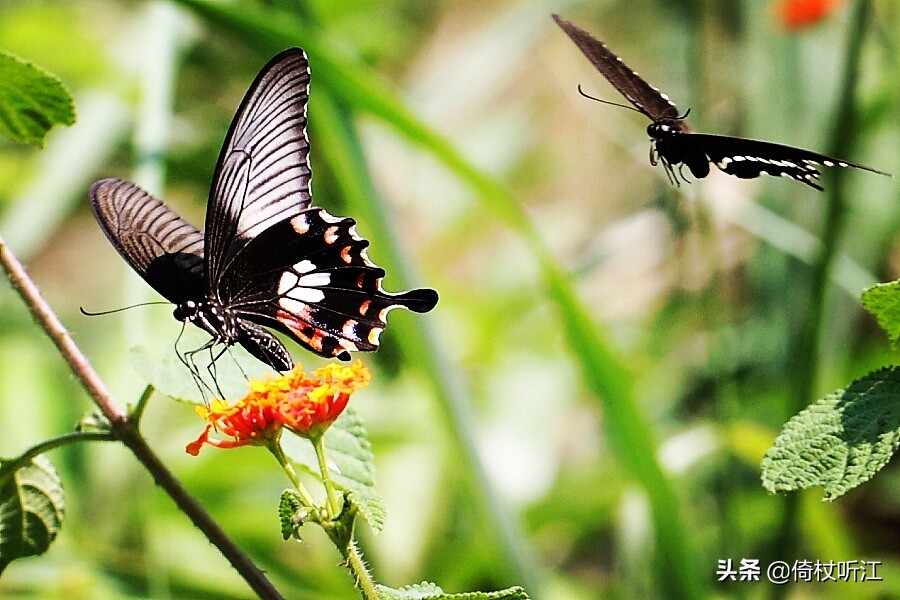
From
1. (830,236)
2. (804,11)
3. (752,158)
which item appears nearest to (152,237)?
(752,158)

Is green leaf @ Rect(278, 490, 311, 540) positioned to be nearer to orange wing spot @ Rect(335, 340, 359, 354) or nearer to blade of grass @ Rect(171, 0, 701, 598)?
orange wing spot @ Rect(335, 340, 359, 354)

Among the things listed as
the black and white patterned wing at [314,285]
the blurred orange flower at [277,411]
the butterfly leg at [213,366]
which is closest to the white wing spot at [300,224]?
the black and white patterned wing at [314,285]

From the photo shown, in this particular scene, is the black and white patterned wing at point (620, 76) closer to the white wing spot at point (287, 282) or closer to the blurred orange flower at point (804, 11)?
the white wing spot at point (287, 282)

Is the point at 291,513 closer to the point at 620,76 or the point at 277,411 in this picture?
the point at 277,411

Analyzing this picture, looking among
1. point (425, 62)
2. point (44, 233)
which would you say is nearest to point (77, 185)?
point (44, 233)

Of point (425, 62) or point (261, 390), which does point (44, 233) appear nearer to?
point (261, 390)

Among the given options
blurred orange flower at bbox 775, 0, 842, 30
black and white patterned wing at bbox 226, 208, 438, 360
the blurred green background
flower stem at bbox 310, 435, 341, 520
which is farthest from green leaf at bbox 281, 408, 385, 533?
blurred orange flower at bbox 775, 0, 842, 30
